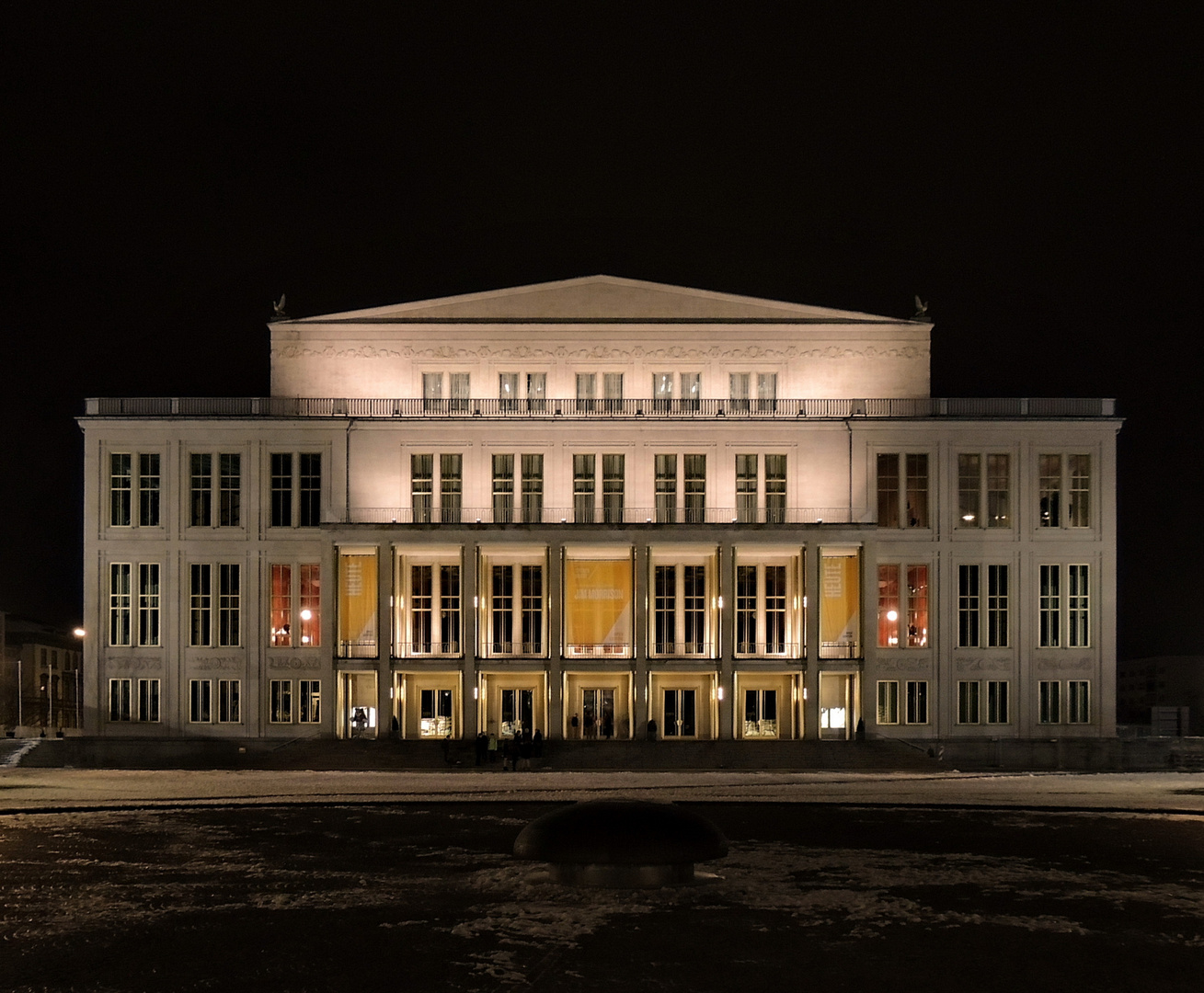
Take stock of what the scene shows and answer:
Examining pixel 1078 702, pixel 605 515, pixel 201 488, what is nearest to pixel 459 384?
pixel 605 515

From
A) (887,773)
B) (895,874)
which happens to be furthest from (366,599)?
(895,874)

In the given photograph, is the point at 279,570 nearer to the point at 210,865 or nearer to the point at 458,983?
the point at 210,865

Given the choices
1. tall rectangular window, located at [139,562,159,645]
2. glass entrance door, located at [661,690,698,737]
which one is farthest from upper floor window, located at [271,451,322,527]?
glass entrance door, located at [661,690,698,737]

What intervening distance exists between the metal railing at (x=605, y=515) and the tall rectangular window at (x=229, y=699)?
319 inches

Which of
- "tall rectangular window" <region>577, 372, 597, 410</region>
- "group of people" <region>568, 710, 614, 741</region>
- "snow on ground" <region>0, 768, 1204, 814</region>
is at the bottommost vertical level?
"group of people" <region>568, 710, 614, 741</region>

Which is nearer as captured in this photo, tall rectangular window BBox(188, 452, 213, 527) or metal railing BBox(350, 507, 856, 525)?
metal railing BBox(350, 507, 856, 525)

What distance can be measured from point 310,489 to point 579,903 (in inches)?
1815

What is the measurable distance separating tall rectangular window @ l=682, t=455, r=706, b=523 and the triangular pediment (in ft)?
20.1

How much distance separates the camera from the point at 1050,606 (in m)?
61.4

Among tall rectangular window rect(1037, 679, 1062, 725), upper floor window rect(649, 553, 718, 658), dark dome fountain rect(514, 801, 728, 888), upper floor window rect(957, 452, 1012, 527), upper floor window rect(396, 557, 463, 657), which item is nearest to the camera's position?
dark dome fountain rect(514, 801, 728, 888)

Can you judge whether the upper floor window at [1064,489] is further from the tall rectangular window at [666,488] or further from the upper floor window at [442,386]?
the upper floor window at [442,386]

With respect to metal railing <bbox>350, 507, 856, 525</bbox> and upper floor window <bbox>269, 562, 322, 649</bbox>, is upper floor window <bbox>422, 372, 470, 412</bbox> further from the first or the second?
upper floor window <bbox>269, 562, 322, 649</bbox>

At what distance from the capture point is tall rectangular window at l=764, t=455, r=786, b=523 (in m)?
61.7

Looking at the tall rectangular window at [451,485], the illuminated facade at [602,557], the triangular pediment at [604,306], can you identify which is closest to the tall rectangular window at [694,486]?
the illuminated facade at [602,557]
